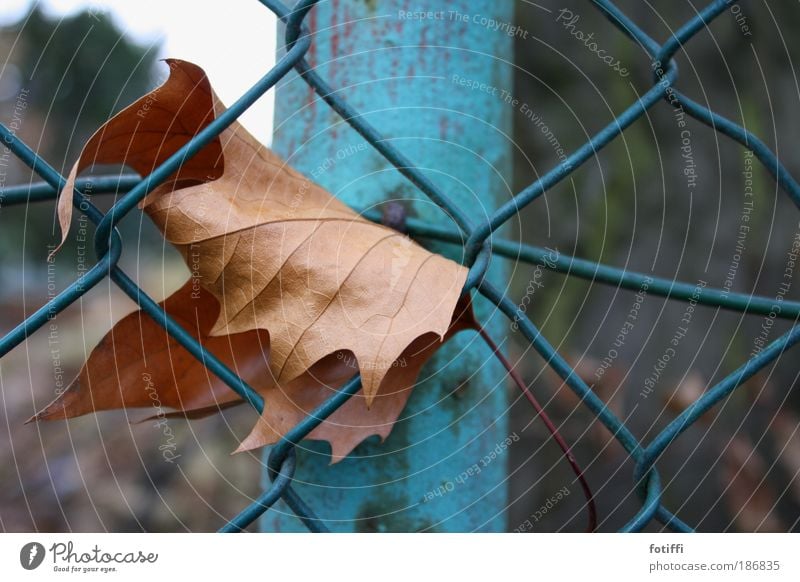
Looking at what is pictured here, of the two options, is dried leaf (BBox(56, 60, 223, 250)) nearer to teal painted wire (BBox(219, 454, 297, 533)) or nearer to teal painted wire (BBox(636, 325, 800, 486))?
teal painted wire (BBox(219, 454, 297, 533))

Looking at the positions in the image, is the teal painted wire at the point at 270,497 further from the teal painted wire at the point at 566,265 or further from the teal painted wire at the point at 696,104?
the teal painted wire at the point at 696,104

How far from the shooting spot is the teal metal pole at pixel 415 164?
0.36 meters

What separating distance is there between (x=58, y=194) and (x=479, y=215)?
177 millimetres

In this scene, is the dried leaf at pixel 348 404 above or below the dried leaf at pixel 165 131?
below

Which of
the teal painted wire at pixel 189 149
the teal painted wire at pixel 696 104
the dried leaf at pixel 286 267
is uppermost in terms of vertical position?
the teal painted wire at pixel 696 104

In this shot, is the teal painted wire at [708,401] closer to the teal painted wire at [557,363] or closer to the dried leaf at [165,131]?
the teal painted wire at [557,363]

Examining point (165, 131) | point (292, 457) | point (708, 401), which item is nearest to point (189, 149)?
point (165, 131)

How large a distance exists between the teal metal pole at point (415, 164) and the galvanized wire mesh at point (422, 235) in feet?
0.05

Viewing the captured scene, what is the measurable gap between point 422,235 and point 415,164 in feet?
0.11

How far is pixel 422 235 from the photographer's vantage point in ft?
1.16

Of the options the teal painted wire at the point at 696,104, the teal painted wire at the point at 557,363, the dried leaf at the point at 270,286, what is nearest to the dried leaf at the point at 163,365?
the dried leaf at the point at 270,286

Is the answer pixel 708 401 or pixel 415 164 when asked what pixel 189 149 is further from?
pixel 708 401

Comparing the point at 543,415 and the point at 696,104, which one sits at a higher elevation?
the point at 696,104

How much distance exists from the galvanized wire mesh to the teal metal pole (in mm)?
14
